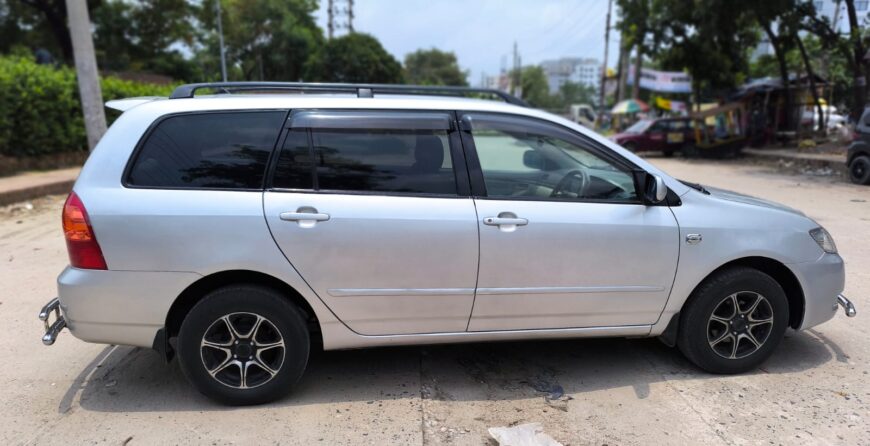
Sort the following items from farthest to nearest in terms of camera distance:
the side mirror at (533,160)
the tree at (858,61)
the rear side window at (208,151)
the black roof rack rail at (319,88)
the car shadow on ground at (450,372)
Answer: the tree at (858,61) < the side mirror at (533,160) < the black roof rack rail at (319,88) < the car shadow on ground at (450,372) < the rear side window at (208,151)

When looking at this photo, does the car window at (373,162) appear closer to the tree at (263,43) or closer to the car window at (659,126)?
the car window at (659,126)

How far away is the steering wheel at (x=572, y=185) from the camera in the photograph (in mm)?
3482

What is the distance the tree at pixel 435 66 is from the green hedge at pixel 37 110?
83.1 m

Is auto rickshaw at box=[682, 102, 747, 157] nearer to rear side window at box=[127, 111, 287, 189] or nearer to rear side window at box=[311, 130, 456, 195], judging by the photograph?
rear side window at box=[311, 130, 456, 195]

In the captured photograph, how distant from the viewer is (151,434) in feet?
9.89

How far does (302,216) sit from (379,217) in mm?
405

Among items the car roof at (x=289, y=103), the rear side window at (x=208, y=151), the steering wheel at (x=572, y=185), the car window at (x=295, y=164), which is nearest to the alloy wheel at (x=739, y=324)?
the steering wheel at (x=572, y=185)

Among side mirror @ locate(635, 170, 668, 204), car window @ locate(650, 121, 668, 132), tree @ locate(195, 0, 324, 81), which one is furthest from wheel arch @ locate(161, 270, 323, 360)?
tree @ locate(195, 0, 324, 81)

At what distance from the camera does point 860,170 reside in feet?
42.4

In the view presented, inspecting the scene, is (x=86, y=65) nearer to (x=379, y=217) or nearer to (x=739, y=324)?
(x=379, y=217)

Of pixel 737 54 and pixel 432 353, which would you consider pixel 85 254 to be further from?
pixel 737 54

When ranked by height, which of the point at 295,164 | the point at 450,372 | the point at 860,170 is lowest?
the point at 450,372

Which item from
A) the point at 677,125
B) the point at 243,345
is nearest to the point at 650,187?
the point at 243,345

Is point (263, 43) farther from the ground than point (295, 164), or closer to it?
farther from the ground
